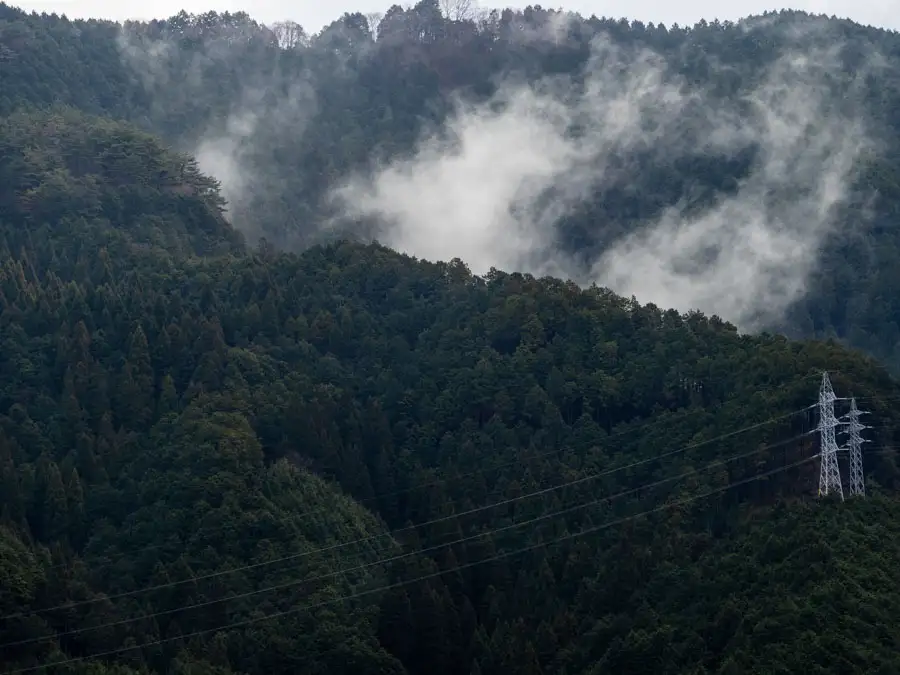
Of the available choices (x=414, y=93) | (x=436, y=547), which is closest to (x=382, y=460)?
(x=436, y=547)

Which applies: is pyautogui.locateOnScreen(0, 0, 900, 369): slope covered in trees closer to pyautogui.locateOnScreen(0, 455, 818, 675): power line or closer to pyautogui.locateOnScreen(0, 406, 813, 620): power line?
pyautogui.locateOnScreen(0, 406, 813, 620): power line

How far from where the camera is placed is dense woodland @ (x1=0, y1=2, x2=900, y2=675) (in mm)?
49781

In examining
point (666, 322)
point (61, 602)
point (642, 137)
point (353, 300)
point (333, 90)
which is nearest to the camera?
point (61, 602)

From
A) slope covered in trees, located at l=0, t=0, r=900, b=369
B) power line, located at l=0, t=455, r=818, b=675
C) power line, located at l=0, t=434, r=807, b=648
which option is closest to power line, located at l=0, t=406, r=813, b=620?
power line, located at l=0, t=434, r=807, b=648

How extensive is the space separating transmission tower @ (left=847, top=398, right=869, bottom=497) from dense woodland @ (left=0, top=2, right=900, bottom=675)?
3.01 feet

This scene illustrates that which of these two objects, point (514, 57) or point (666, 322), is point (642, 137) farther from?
point (666, 322)

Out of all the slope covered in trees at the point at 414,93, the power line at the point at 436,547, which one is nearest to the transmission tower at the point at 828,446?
the power line at the point at 436,547

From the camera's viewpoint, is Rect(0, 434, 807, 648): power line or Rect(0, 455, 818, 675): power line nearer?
Rect(0, 455, 818, 675): power line

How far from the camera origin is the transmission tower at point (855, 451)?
5097cm

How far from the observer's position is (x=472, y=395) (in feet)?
219

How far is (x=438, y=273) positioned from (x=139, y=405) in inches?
663

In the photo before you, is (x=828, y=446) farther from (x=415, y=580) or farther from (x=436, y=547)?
(x=436, y=547)

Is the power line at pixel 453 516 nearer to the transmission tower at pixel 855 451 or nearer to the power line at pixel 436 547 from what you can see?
the power line at pixel 436 547

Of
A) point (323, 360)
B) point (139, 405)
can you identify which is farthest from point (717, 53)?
point (139, 405)
